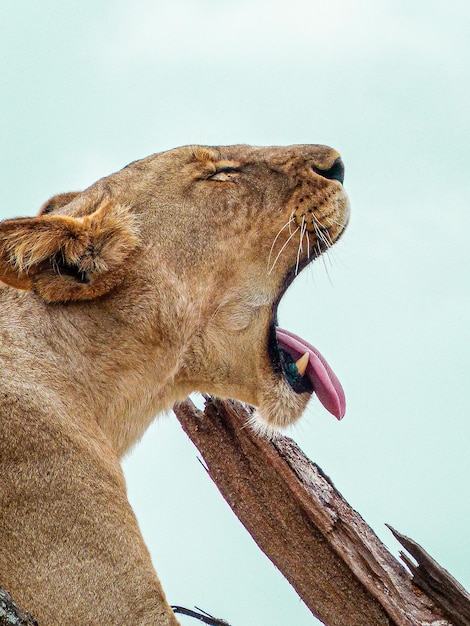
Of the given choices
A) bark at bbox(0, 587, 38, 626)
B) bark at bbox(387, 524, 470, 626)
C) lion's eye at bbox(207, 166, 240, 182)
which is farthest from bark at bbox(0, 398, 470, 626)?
bark at bbox(0, 587, 38, 626)

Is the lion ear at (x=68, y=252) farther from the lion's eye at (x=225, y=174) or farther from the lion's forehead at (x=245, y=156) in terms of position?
the lion's eye at (x=225, y=174)

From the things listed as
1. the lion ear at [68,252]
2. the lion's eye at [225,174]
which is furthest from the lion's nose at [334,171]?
the lion ear at [68,252]

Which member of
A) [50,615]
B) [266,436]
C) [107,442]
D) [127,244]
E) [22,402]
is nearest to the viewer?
[50,615]

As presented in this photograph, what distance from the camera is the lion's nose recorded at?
18.5 ft

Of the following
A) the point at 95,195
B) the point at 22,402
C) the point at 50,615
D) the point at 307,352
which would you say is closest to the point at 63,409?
the point at 22,402

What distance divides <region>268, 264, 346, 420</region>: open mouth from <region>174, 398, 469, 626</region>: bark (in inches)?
17.9

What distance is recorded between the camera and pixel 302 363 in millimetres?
5531

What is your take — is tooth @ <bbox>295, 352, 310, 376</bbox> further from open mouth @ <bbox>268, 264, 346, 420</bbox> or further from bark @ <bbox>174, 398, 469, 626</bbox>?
bark @ <bbox>174, 398, 469, 626</bbox>

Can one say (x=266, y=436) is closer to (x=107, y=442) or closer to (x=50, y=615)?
(x=107, y=442)

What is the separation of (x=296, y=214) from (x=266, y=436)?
1324 millimetres

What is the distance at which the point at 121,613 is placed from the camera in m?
4.04

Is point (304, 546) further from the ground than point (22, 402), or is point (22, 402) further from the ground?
point (22, 402)

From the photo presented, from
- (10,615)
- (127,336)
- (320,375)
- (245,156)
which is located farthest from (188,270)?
(10,615)

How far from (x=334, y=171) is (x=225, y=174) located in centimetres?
67
